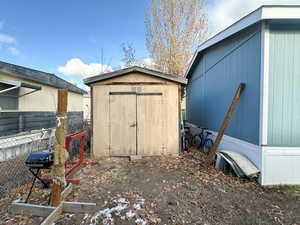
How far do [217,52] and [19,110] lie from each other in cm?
700

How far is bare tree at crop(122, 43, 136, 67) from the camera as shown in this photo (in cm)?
1352

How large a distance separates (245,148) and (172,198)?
7.11ft

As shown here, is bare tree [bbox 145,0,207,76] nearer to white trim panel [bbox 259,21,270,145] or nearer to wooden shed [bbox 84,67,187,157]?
wooden shed [bbox 84,67,187,157]

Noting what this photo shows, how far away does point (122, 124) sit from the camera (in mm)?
4883

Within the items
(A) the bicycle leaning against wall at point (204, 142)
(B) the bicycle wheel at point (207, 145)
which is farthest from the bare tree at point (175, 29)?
(B) the bicycle wheel at point (207, 145)

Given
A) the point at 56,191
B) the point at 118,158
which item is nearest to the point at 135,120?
the point at 118,158

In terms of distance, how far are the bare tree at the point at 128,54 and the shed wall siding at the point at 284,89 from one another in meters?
11.4

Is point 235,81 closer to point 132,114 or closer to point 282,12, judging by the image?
point 282,12

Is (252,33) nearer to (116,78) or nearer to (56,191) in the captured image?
(116,78)

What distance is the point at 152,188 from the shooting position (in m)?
3.11

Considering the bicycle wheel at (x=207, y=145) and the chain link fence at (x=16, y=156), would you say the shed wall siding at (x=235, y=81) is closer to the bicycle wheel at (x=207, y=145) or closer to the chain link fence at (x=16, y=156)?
the bicycle wheel at (x=207, y=145)

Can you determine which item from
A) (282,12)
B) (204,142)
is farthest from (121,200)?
(282,12)

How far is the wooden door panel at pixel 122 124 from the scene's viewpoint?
488 centimetres

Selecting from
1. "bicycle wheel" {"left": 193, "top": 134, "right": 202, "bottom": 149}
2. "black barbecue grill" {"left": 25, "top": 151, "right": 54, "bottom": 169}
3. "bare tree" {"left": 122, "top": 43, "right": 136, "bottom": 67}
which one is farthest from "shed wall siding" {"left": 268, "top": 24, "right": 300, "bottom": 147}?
"bare tree" {"left": 122, "top": 43, "right": 136, "bottom": 67}
